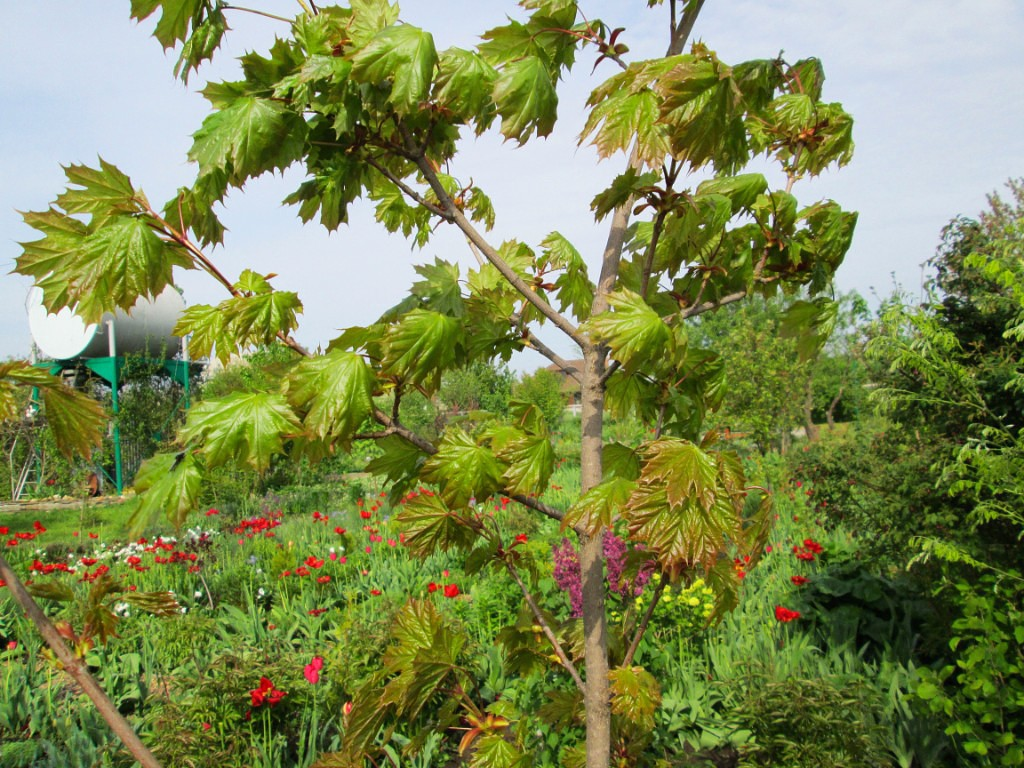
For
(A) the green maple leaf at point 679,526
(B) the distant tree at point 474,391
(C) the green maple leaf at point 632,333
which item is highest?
(B) the distant tree at point 474,391

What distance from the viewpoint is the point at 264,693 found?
2.93 meters

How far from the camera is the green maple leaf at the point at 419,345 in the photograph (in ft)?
4.04

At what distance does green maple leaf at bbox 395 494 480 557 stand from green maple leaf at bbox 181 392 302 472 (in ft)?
1.23

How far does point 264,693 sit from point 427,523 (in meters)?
2.03

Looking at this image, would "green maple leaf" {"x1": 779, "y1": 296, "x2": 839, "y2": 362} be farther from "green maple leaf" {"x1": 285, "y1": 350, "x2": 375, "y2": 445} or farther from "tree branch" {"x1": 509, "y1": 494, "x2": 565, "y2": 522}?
"green maple leaf" {"x1": 285, "y1": 350, "x2": 375, "y2": 445}

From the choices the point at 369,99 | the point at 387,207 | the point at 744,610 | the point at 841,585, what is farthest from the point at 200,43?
the point at 841,585

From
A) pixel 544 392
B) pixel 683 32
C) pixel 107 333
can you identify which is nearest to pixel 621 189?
pixel 683 32

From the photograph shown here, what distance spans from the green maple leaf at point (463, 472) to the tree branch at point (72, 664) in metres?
0.62

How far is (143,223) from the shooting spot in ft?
3.77

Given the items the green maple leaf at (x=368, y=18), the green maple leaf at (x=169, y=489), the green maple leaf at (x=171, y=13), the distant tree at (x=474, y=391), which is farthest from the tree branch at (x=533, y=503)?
the distant tree at (x=474, y=391)

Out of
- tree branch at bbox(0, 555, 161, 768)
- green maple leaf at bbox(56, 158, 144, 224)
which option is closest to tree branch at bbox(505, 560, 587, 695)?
tree branch at bbox(0, 555, 161, 768)

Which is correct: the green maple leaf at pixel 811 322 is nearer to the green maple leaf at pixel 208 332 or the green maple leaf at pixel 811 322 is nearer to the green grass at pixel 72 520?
the green maple leaf at pixel 208 332

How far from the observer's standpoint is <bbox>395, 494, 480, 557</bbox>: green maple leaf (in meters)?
1.43

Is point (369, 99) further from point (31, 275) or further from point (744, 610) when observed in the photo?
point (744, 610)
